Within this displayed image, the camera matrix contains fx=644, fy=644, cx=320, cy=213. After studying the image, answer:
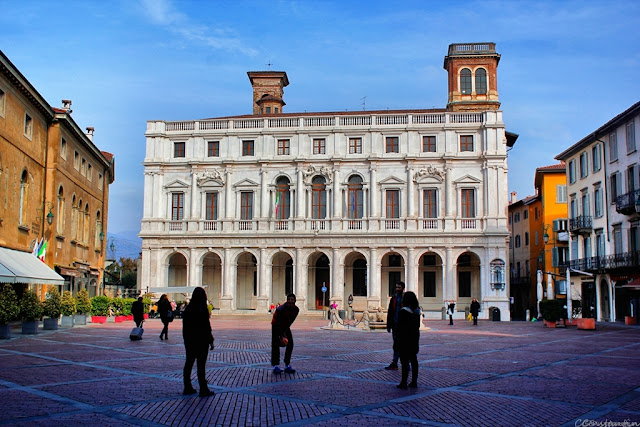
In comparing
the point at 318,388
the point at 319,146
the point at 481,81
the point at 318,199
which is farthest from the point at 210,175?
the point at 318,388

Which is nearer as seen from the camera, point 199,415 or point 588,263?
point 199,415

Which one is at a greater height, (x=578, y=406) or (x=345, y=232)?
(x=345, y=232)

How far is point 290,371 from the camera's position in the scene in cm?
1330

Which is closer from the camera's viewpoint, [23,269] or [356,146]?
[23,269]

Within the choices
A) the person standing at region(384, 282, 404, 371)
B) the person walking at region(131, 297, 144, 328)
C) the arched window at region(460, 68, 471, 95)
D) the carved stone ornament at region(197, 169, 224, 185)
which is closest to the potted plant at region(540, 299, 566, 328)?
the person walking at region(131, 297, 144, 328)

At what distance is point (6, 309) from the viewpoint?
21594 millimetres

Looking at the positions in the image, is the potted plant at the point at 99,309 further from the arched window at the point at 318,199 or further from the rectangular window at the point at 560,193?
the rectangular window at the point at 560,193

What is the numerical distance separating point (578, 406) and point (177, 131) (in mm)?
48240

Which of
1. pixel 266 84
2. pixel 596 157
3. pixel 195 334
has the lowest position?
pixel 195 334

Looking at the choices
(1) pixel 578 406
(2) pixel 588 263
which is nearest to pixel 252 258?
(2) pixel 588 263

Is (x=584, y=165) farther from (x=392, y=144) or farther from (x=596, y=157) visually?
(x=392, y=144)

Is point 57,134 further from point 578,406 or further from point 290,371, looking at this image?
point 578,406

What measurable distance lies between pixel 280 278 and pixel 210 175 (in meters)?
10.4

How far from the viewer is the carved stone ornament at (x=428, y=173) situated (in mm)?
50938
